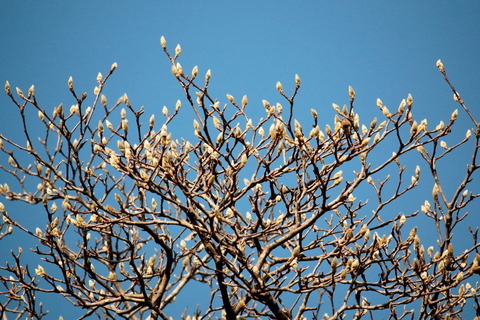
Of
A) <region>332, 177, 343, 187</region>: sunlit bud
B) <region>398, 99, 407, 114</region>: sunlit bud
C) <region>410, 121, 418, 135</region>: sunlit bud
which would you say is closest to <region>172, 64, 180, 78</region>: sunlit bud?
<region>332, 177, 343, 187</region>: sunlit bud

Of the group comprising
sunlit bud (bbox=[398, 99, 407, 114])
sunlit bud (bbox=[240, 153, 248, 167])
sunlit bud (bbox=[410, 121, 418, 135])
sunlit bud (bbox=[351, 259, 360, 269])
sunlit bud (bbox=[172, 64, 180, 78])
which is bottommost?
sunlit bud (bbox=[351, 259, 360, 269])

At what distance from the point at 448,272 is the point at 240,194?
2297 mm

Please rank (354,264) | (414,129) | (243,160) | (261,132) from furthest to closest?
(261,132)
(243,160)
(354,264)
(414,129)

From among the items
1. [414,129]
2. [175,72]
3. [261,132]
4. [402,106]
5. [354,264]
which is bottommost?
[354,264]

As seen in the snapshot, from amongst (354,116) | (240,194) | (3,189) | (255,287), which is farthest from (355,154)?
(3,189)

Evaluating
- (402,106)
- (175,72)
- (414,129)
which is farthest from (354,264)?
(175,72)

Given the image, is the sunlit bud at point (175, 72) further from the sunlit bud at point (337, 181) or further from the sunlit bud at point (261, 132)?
the sunlit bud at point (337, 181)

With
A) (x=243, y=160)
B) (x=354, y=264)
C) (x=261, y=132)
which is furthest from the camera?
(x=261, y=132)

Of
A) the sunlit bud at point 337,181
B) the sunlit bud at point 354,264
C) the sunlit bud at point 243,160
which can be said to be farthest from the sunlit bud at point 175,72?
the sunlit bud at point 354,264

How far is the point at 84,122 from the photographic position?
4867 millimetres

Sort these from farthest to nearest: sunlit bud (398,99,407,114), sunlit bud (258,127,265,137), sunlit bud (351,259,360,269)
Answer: sunlit bud (258,127,265,137) < sunlit bud (351,259,360,269) < sunlit bud (398,99,407,114)

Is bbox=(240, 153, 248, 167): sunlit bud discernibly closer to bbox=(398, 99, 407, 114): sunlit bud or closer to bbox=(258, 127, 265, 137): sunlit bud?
bbox=(258, 127, 265, 137): sunlit bud

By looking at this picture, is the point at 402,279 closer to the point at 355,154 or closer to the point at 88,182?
the point at 355,154

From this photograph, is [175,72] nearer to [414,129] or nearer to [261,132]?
[261,132]
